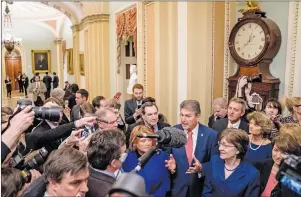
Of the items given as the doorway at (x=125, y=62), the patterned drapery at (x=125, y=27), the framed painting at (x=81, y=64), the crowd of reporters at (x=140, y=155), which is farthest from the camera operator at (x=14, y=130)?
the framed painting at (x=81, y=64)

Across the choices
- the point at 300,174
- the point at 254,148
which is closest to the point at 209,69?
the point at 254,148

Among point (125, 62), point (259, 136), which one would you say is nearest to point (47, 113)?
point (259, 136)

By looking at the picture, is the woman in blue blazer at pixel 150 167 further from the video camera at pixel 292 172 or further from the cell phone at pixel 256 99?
the cell phone at pixel 256 99

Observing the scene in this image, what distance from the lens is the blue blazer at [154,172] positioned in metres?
2.65

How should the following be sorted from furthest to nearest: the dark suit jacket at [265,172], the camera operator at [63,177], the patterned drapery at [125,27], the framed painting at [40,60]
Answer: the framed painting at [40,60] < the patterned drapery at [125,27] < the dark suit jacket at [265,172] < the camera operator at [63,177]

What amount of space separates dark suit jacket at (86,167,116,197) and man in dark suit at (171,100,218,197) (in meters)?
0.98

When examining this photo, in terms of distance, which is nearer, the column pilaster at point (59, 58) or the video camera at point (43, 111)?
the video camera at point (43, 111)

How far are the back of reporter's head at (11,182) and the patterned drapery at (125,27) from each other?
6731mm

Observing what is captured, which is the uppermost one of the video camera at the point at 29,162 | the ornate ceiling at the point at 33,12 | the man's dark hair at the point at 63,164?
the ornate ceiling at the point at 33,12

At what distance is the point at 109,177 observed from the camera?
201 cm

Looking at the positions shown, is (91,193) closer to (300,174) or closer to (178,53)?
(300,174)

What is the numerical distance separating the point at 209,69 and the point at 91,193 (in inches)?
154

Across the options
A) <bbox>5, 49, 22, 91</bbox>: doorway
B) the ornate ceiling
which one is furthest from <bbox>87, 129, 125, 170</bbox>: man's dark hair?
<bbox>5, 49, 22, 91</bbox>: doorway

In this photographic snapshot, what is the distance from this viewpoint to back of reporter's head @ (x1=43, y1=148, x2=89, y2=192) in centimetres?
171
